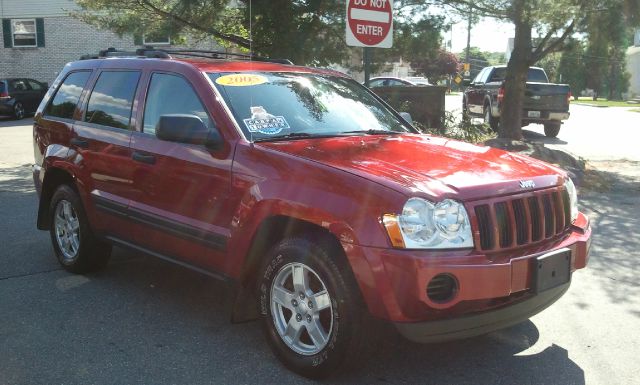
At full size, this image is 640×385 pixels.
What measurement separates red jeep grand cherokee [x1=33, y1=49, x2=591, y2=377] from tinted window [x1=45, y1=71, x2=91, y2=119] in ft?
0.68

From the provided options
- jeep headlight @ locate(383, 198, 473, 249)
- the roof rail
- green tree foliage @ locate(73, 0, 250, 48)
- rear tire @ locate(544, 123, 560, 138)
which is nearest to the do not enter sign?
the roof rail

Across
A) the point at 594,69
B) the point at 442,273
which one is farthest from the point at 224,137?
the point at 594,69

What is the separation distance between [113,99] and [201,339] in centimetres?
206

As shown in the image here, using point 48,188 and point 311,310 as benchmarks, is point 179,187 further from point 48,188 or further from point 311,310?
point 48,188

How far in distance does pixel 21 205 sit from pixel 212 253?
530 cm

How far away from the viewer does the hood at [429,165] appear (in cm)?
321

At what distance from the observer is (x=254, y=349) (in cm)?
385

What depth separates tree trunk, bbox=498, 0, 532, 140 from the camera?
37.2ft

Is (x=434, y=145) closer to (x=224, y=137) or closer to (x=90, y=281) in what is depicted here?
(x=224, y=137)

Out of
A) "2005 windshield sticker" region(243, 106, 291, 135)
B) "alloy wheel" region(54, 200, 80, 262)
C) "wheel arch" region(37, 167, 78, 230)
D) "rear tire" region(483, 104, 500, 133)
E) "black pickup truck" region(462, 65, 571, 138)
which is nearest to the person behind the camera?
"2005 windshield sticker" region(243, 106, 291, 135)

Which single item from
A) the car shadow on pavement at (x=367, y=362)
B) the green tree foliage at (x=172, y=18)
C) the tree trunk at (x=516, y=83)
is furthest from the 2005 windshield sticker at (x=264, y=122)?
the tree trunk at (x=516, y=83)

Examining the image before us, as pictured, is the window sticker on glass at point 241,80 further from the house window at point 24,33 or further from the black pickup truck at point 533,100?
the house window at point 24,33

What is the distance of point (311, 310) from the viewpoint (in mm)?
3469

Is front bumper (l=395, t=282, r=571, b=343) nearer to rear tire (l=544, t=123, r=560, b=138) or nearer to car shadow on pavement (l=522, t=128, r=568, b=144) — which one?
car shadow on pavement (l=522, t=128, r=568, b=144)
